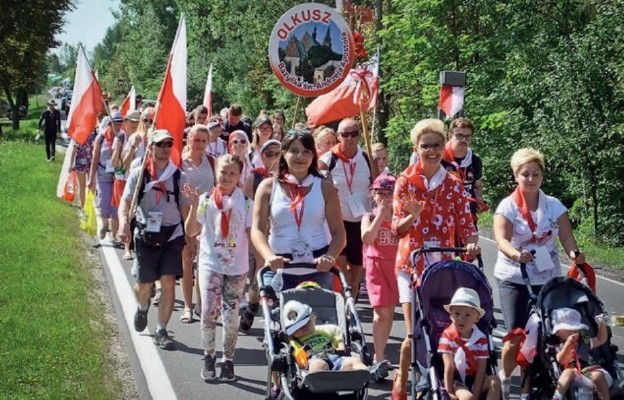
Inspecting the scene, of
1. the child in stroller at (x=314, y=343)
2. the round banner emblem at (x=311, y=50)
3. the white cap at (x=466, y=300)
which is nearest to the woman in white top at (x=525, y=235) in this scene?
the white cap at (x=466, y=300)

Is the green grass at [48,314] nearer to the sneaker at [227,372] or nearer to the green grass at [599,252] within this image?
the sneaker at [227,372]

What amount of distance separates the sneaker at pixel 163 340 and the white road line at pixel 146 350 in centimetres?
6

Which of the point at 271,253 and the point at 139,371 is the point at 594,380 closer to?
the point at 271,253

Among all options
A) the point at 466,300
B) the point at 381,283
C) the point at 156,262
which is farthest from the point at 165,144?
the point at 466,300

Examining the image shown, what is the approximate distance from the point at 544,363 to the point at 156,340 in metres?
4.03

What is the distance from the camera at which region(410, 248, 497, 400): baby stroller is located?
6.26 metres

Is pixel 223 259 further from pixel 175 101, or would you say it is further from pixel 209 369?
pixel 175 101

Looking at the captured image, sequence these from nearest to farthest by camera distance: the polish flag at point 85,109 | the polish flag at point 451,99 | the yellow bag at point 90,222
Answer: the yellow bag at point 90,222, the polish flag at point 85,109, the polish flag at point 451,99

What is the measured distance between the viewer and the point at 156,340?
29.6ft

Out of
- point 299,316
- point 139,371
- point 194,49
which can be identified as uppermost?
point 194,49

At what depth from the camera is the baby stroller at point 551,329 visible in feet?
20.5

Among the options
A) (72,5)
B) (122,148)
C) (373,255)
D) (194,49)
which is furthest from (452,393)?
(194,49)

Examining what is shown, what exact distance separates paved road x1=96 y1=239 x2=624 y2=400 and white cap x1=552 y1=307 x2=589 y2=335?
174cm

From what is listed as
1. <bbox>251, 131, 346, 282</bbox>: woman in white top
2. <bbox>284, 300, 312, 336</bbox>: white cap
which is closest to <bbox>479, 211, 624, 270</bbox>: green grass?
<bbox>251, 131, 346, 282</bbox>: woman in white top
